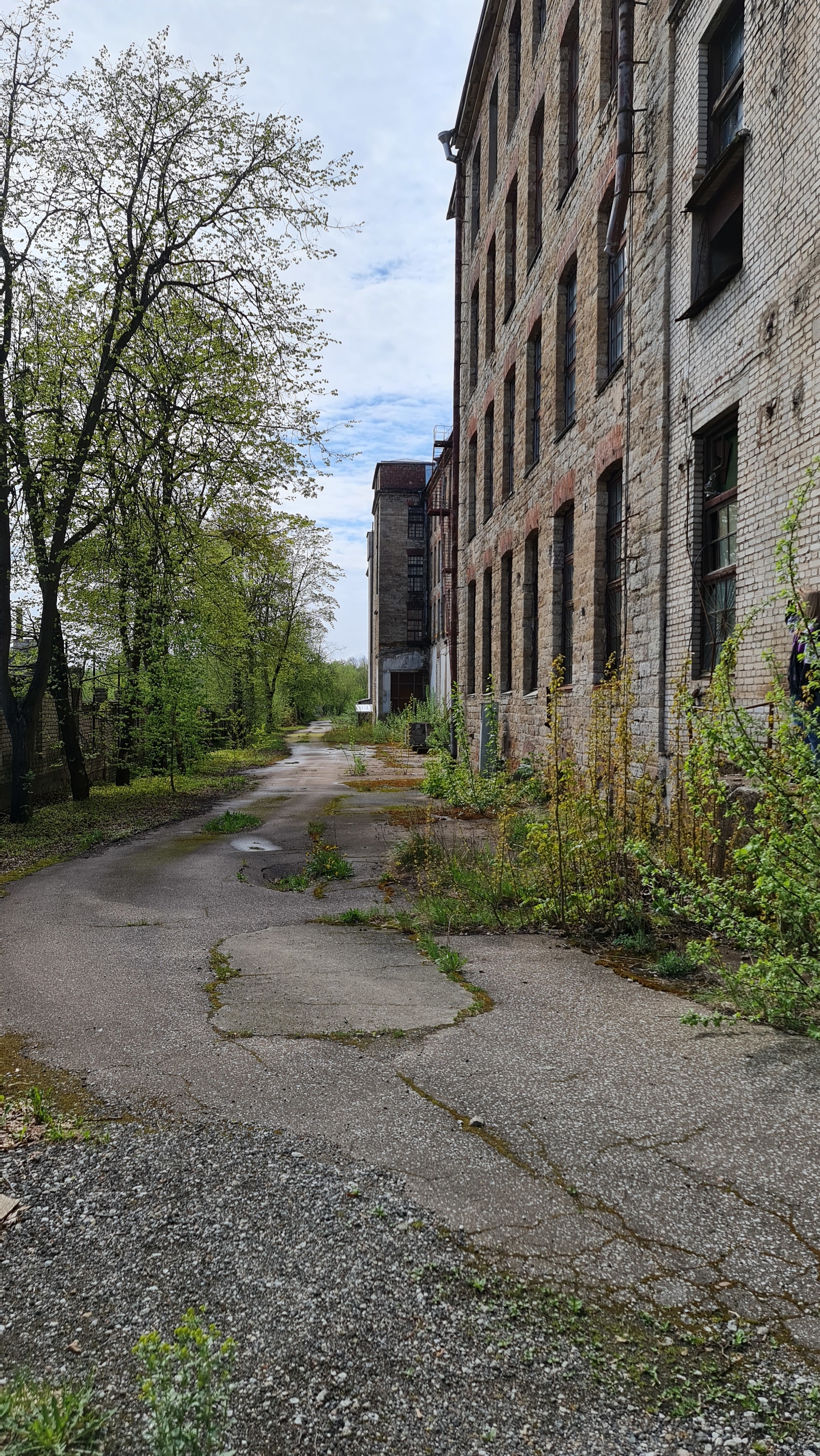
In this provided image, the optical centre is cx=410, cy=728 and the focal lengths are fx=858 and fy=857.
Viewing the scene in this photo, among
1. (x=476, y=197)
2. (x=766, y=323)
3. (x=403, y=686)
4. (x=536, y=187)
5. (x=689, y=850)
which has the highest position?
(x=476, y=197)

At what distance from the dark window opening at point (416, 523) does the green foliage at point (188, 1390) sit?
46.4m

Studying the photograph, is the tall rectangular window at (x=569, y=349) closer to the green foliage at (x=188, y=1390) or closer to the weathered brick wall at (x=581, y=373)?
the weathered brick wall at (x=581, y=373)

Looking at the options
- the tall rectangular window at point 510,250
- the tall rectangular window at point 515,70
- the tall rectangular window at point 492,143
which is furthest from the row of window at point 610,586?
the tall rectangular window at point 515,70

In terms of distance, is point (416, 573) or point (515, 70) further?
point (416, 573)

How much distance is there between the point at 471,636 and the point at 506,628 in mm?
3799

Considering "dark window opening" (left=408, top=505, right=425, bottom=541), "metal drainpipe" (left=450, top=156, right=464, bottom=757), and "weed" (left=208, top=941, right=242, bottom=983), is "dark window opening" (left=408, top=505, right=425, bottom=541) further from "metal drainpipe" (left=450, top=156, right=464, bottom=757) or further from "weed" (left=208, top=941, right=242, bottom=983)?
"weed" (left=208, top=941, right=242, bottom=983)

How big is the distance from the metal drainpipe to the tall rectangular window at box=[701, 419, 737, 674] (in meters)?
12.4

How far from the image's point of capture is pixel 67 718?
1422cm

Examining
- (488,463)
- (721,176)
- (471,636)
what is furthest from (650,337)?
(471,636)

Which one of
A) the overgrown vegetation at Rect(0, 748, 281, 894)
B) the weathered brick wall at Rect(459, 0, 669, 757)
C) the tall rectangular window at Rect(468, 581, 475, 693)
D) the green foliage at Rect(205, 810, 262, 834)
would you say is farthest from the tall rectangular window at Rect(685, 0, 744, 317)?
the tall rectangular window at Rect(468, 581, 475, 693)

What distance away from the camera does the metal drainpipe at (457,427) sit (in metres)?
21.3

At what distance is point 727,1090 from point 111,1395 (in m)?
2.38

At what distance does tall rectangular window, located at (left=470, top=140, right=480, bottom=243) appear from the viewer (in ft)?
65.8

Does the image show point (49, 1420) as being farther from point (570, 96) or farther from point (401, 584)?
point (401, 584)
